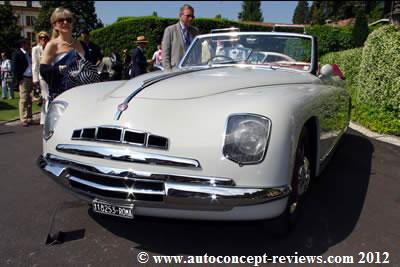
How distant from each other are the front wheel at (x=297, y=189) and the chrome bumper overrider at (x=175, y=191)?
356 mm

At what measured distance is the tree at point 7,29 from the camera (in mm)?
43675

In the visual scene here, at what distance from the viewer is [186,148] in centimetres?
217

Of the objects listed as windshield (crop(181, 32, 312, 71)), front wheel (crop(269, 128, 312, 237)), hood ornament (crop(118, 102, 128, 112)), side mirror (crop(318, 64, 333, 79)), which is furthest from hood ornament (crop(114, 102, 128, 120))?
side mirror (crop(318, 64, 333, 79))

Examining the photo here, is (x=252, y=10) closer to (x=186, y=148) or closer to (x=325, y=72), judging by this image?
(x=325, y=72)

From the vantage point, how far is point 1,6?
1788 inches

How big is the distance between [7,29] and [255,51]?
47.8 metres

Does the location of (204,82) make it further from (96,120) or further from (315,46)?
(315,46)

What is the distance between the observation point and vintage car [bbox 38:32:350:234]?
211 centimetres

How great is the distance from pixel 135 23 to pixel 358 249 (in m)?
18.3

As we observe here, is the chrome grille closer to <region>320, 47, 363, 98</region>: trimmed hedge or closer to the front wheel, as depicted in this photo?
the front wheel

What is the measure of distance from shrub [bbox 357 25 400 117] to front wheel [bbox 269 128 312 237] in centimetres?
376

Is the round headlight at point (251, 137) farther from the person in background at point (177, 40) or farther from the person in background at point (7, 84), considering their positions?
the person in background at point (7, 84)

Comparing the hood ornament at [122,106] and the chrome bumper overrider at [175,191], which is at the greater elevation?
the hood ornament at [122,106]

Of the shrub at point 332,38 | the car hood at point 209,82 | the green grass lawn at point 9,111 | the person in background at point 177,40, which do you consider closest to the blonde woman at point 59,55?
the car hood at point 209,82
